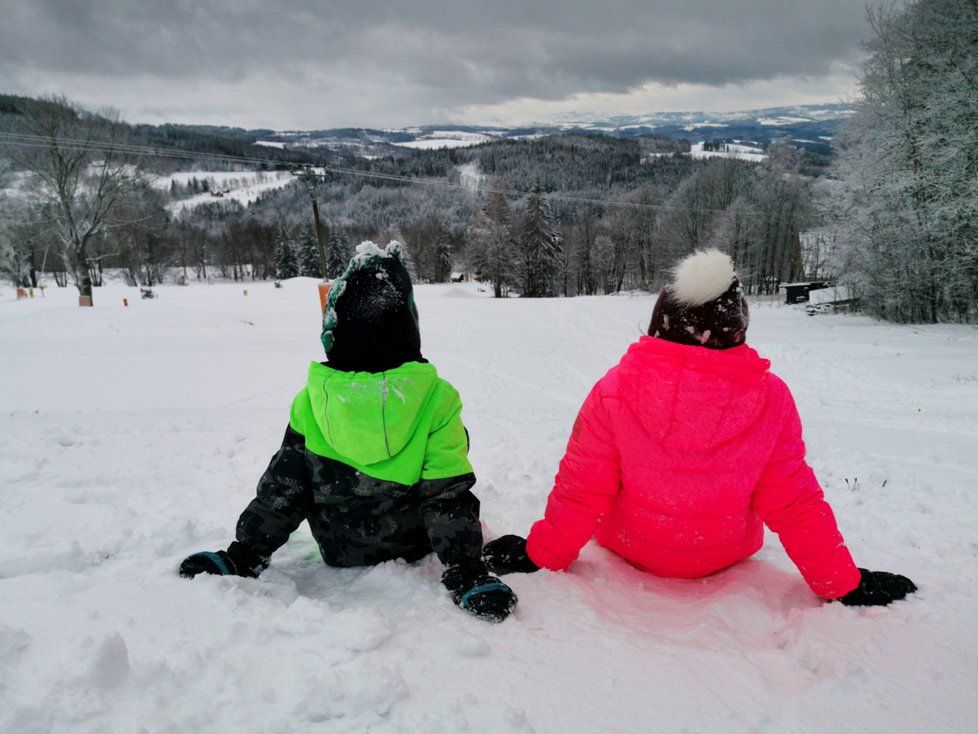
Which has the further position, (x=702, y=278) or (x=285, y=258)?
(x=285, y=258)

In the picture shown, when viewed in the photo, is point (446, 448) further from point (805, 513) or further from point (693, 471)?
point (805, 513)

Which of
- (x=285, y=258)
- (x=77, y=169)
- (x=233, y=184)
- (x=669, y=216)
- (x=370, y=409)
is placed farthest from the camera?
(x=233, y=184)

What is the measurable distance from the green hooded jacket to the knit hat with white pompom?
3.38ft

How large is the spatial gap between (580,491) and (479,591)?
621 millimetres

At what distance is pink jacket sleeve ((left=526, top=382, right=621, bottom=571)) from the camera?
221 cm

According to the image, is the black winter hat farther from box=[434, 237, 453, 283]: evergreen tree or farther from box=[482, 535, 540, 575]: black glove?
box=[434, 237, 453, 283]: evergreen tree

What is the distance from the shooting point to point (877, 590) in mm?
2111

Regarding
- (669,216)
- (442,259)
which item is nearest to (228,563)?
(669,216)

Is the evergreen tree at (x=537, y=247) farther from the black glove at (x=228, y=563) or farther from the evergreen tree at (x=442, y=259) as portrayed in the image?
the black glove at (x=228, y=563)

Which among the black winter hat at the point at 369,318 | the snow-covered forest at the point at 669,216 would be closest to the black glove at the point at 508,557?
the black winter hat at the point at 369,318

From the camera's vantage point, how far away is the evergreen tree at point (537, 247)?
47531mm

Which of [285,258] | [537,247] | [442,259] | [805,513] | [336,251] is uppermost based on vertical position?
[285,258]

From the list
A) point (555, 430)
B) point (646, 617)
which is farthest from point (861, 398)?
point (646, 617)

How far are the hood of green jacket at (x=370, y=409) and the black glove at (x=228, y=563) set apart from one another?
72 cm
